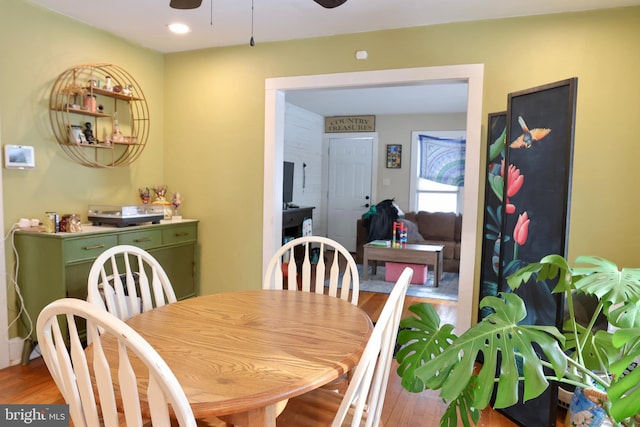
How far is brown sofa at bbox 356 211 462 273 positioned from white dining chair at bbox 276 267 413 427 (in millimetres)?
4408

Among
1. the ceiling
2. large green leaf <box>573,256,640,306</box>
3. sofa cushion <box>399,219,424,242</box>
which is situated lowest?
sofa cushion <box>399,219,424,242</box>

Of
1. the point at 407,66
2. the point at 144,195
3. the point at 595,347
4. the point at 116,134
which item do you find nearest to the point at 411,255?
the point at 407,66

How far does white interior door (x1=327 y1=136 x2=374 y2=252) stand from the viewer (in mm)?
7191

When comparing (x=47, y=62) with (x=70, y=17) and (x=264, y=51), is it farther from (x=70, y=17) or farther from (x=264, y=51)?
(x=264, y=51)

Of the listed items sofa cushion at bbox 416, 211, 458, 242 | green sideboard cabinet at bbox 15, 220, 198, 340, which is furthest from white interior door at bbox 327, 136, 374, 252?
green sideboard cabinet at bbox 15, 220, 198, 340

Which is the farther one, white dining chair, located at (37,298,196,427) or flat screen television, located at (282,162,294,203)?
flat screen television, located at (282,162,294,203)

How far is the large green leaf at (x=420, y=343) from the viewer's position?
56.1 inches

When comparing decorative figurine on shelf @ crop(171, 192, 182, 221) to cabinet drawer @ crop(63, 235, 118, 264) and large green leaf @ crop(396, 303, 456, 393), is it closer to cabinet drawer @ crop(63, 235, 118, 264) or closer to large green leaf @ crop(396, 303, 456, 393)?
cabinet drawer @ crop(63, 235, 118, 264)

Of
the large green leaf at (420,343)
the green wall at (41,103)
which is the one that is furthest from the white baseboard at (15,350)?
the large green leaf at (420,343)

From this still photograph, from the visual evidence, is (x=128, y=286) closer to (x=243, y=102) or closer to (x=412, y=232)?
(x=243, y=102)

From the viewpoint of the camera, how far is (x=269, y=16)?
2.92 m

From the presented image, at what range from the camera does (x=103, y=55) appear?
3.29 meters

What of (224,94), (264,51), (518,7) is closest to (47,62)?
(224,94)

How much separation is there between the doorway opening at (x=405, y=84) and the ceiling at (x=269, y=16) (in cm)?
33
